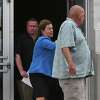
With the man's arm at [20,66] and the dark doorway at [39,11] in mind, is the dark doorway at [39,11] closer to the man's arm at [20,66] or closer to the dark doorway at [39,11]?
the dark doorway at [39,11]

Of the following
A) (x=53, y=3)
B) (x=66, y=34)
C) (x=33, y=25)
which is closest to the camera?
(x=66, y=34)

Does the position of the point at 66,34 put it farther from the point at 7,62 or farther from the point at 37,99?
the point at 7,62

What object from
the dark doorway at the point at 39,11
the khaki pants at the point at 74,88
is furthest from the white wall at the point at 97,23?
the dark doorway at the point at 39,11

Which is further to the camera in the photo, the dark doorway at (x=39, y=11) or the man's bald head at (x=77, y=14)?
the dark doorway at (x=39, y=11)

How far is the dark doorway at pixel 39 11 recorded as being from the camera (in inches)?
370

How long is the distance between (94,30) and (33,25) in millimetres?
1089

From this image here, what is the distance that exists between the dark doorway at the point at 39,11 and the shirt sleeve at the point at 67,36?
9.52 ft

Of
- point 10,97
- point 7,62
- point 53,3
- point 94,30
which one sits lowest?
point 10,97

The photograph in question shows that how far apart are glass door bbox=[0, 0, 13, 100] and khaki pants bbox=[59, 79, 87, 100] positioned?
1.69 metres

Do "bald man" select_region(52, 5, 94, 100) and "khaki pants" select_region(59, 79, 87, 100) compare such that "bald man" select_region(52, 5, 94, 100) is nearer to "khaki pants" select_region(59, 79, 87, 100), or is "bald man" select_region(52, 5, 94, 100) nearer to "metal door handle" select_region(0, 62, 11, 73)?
"khaki pants" select_region(59, 79, 87, 100)

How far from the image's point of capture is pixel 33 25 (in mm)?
8164

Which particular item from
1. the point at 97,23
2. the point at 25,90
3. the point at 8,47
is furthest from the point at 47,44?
the point at 25,90

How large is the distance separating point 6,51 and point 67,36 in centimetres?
193

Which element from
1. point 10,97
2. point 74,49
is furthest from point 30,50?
point 74,49
